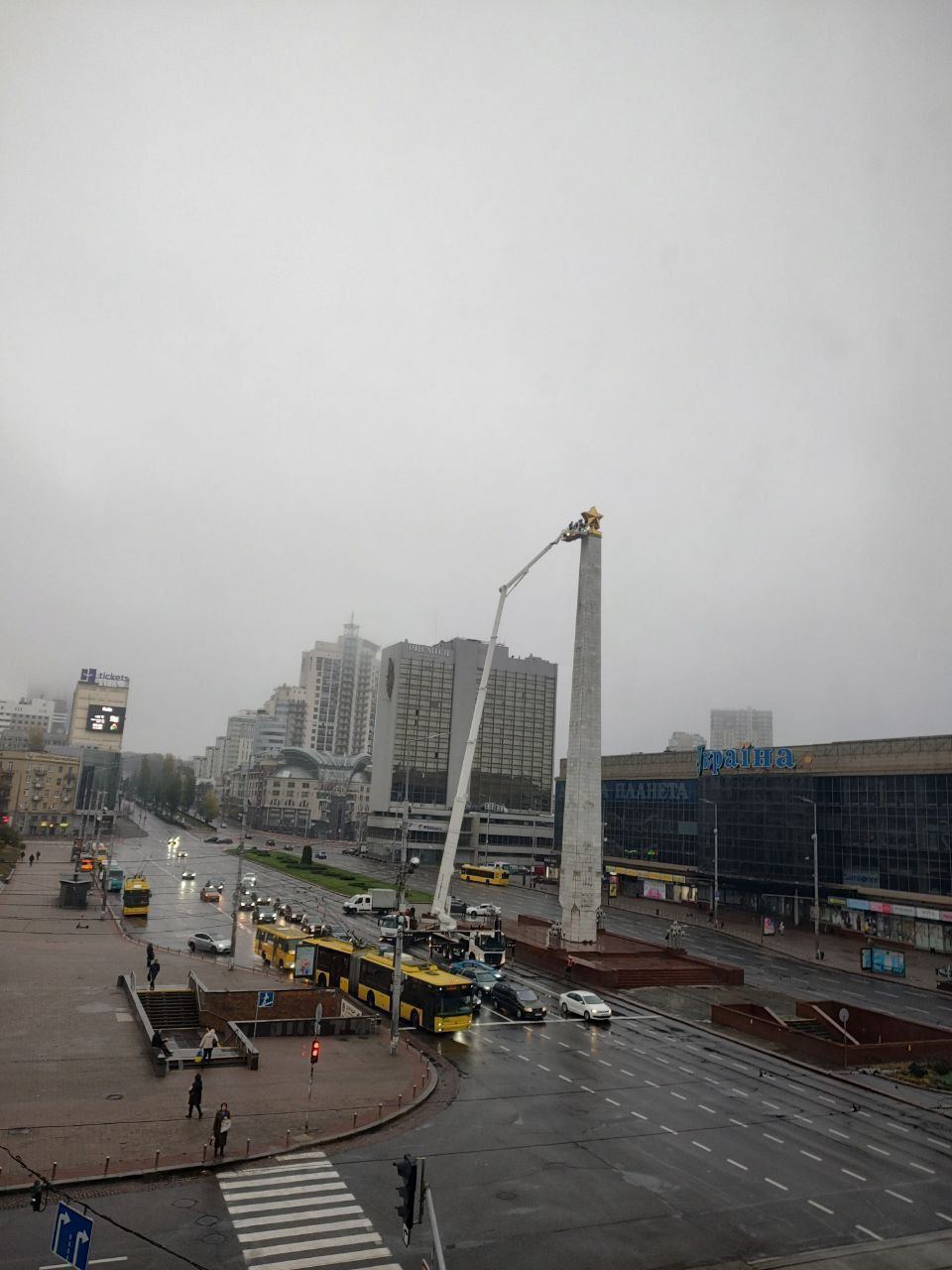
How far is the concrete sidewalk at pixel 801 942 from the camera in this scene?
2504 inches

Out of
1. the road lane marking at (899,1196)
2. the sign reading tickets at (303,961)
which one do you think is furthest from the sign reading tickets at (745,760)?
the road lane marking at (899,1196)

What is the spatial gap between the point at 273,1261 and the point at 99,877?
7422 cm

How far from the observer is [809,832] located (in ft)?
294

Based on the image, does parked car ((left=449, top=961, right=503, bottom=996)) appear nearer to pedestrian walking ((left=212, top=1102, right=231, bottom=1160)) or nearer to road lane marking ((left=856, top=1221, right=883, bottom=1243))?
pedestrian walking ((left=212, top=1102, right=231, bottom=1160))

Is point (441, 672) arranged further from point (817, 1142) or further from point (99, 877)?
point (817, 1142)

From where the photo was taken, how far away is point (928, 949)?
246ft

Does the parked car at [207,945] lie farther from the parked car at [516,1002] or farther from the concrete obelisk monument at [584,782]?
the concrete obelisk monument at [584,782]

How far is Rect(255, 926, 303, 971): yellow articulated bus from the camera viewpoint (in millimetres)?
48075

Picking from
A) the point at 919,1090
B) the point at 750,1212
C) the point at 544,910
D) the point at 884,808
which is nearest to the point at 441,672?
the point at 544,910

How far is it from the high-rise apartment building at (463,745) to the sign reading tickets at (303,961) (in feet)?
374

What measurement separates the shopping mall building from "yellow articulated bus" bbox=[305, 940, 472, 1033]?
54.4 m

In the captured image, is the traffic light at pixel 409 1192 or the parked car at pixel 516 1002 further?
the parked car at pixel 516 1002

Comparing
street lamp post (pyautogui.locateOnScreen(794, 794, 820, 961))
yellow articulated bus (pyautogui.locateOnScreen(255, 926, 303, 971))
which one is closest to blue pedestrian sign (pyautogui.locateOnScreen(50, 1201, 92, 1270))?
yellow articulated bus (pyautogui.locateOnScreen(255, 926, 303, 971))

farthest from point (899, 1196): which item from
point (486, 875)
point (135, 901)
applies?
point (486, 875)
